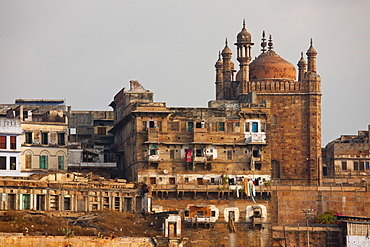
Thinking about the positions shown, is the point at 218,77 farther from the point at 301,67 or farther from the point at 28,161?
the point at 28,161

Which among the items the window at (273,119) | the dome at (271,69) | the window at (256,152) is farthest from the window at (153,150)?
the dome at (271,69)

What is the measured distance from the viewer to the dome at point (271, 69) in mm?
105750

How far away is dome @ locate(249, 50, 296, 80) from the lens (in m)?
106

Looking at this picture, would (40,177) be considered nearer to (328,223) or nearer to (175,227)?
(175,227)

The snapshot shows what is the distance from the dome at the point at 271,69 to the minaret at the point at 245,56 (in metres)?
1.76

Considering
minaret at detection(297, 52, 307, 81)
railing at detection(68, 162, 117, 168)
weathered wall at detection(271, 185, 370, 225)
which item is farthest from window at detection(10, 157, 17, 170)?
minaret at detection(297, 52, 307, 81)

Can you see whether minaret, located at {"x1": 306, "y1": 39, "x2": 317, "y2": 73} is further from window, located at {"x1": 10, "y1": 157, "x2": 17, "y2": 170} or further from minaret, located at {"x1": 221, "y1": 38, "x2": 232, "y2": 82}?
window, located at {"x1": 10, "y1": 157, "x2": 17, "y2": 170}

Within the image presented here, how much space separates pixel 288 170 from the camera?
102 metres

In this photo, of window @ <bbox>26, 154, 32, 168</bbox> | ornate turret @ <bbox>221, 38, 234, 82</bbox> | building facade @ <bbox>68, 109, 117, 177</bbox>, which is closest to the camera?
window @ <bbox>26, 154, 32, 168</bbox>

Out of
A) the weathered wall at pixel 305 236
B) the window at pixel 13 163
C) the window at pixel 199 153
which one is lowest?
the weathered wall at pixel 305 236

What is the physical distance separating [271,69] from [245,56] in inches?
111

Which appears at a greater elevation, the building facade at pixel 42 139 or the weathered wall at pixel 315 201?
the building facade at pixel 42 139

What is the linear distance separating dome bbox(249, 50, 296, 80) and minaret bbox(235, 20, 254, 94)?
5.77 feet

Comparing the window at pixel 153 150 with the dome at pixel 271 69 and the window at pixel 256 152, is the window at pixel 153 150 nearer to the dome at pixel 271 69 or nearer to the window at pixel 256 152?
the window at pixel 256 152
